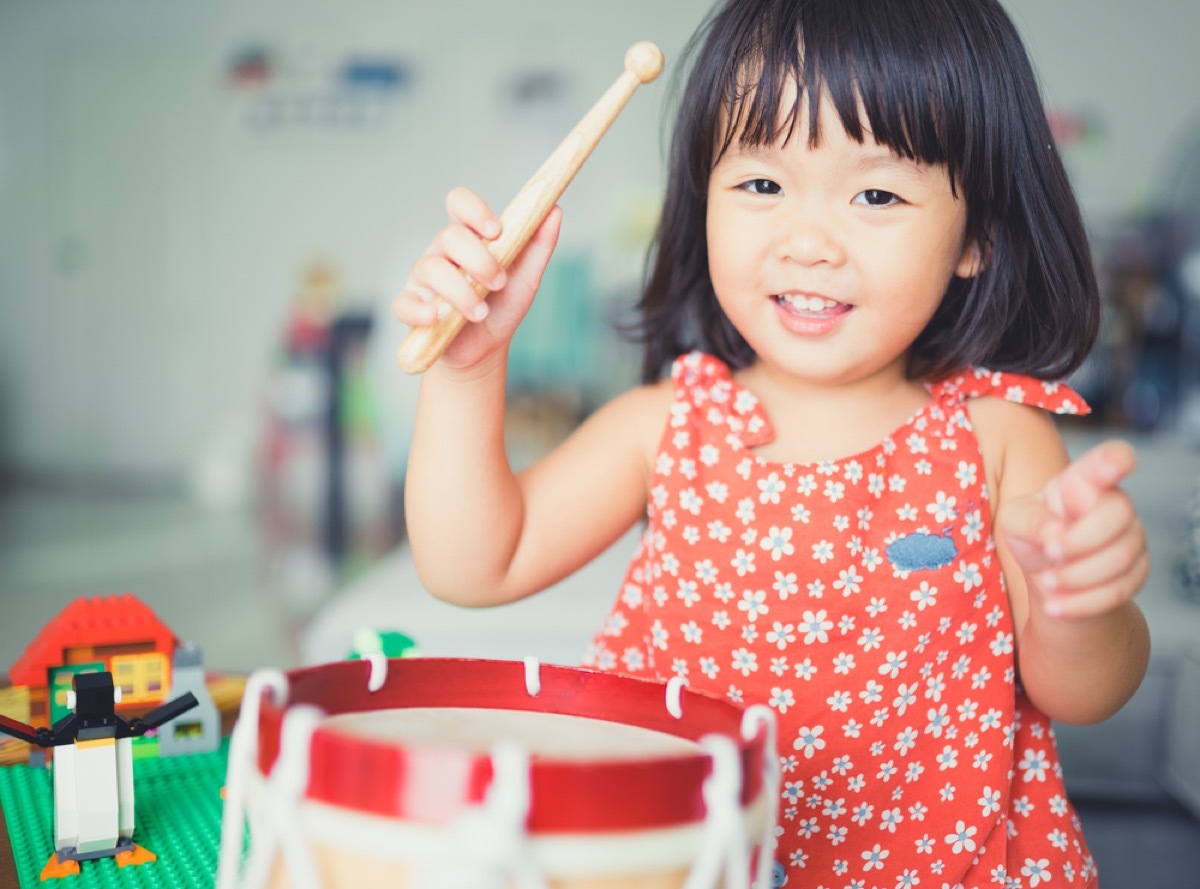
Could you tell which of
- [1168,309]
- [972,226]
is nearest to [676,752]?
[972,226]

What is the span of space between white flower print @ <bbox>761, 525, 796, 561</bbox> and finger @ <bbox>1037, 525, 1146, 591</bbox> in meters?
0.33

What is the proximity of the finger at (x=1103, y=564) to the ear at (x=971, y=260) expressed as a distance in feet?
1.34

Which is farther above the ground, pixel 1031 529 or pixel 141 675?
pixel 1031 529

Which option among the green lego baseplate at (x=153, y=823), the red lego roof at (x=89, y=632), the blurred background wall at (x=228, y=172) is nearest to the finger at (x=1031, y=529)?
the green lego baseplate at (x=153, y=823)

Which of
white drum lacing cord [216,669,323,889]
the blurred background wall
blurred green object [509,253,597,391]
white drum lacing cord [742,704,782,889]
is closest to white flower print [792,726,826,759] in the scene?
white drum lacing cord [742,704,782,889]

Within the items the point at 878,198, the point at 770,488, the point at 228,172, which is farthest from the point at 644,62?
the point at 228,172

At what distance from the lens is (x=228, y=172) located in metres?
5.20

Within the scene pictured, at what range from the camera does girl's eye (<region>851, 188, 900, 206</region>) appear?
0.75 metres

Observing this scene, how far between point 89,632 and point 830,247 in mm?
578

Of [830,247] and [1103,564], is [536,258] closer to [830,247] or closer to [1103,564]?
[830,247]

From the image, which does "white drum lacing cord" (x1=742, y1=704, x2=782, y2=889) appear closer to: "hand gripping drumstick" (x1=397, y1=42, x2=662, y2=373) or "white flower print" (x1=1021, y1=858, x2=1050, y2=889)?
"hand gripping drumstick" (x1=397, y1=42, x2=662, y2=373)

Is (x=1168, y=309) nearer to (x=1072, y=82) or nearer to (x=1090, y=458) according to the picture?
(x=1072, y=82)

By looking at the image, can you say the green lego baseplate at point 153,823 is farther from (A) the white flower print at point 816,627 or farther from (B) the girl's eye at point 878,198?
(B) the girl's eye at point 878,198

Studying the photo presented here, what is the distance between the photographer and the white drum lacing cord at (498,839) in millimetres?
361
